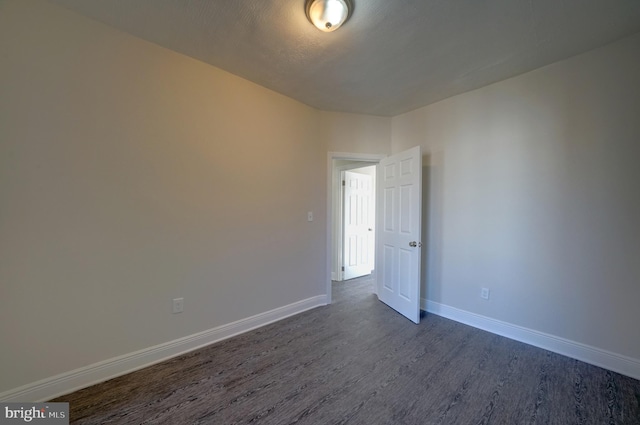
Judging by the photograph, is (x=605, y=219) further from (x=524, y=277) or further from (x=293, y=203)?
(x=293, y=203)

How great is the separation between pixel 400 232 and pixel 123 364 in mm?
2856

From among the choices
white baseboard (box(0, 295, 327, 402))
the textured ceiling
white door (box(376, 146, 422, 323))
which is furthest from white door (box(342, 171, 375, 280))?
the textured ceiling

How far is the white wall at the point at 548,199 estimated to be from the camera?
1956 mm

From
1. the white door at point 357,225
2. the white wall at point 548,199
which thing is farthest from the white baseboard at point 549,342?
the white door at point 357,225

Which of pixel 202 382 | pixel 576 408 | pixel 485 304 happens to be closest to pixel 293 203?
pixel 202 382

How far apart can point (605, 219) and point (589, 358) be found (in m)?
1.13

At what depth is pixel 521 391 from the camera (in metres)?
1.77

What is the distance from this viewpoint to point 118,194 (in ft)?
6.16

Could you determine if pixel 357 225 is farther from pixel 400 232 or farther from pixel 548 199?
pixel 548 199

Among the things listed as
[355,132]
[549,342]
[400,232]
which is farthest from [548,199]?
[355,132]

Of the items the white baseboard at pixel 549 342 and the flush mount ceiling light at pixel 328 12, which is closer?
A: the flush mount ceiling light at pixel 328 12

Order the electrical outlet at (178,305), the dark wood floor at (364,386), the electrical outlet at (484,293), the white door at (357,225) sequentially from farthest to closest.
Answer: the white door at (357,225), the electrical outlet at (484,293), the electrical outlet at (178,305), the dark wood floor at (364,386)

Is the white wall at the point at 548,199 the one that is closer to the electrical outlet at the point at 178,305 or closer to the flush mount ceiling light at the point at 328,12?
the flush mount ceiling light at the point at 328,12

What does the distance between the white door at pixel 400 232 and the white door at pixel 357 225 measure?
3.14 ft
